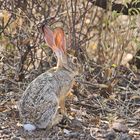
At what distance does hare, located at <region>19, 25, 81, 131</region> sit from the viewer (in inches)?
203

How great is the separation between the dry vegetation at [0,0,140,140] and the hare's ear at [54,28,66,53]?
23.4 inches

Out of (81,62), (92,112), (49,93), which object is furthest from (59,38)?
(81,62)

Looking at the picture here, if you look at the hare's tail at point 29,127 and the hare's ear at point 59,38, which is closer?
the hare's tail at point 29,127

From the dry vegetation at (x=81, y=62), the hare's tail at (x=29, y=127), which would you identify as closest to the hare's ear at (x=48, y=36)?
the dry vegetation at (x=81, y=62)

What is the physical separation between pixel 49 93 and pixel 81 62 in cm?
127

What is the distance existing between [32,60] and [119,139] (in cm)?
169

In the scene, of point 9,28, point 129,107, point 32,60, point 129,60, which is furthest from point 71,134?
point 129,60

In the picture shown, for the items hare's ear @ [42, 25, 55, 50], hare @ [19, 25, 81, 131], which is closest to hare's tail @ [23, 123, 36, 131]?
hare @ [19, 25, 81, 131]

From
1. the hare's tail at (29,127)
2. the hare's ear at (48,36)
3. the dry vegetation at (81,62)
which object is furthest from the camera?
the dry vegetation at (81,62)

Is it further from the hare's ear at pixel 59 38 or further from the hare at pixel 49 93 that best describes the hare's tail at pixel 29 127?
the hare's ear at pixel 59 38

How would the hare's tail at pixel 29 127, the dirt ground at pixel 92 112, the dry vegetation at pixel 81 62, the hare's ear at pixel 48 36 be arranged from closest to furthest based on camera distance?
1. the hare's tail at pixel 29 127
2. the dirt ground at pixel 92 112
3. the hare's ear at pixel 48 36
4. the dry vegetation at pixel 81 62

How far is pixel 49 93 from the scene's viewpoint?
5234 mm

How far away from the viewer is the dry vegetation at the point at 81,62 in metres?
5.68

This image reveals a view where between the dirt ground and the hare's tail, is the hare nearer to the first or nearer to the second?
the hare's tail
